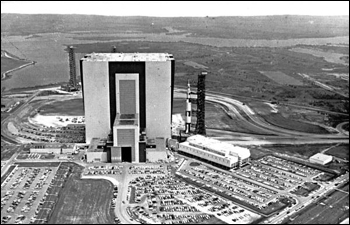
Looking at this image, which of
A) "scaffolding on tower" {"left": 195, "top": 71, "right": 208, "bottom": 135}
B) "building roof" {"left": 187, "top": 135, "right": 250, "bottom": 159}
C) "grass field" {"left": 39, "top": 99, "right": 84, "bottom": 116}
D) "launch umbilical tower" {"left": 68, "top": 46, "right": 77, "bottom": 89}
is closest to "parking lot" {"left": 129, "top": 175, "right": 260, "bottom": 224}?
"building roof" {"left": 187, "top": 135, "right": 250, "bottom": 159}

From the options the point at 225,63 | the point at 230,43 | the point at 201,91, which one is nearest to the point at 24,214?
the point at 201,91

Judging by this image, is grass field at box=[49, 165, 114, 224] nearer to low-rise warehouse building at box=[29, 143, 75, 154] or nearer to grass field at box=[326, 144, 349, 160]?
low-rise warehouse building at box=[29, 143, 75, 154]

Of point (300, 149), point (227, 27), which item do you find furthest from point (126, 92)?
point (227, 27)

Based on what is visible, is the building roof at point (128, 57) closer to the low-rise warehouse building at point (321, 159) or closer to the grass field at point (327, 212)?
the low-rise warehouse building at point (321, 159)

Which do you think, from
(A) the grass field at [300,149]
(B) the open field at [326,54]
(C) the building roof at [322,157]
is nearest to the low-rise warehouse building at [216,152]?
(A) the grass field at [300,149]

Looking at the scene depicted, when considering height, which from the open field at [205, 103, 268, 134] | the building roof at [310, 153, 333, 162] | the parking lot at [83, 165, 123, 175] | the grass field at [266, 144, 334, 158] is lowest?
the parking lot at [83, 165, 123, 175]

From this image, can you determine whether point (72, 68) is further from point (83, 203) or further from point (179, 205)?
point (179, 205)

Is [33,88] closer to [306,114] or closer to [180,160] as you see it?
[180,160]
